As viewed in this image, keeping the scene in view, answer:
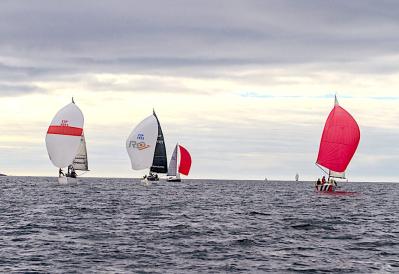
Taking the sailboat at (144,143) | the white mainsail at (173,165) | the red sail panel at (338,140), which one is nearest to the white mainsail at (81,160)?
the sailboat at (144,143)

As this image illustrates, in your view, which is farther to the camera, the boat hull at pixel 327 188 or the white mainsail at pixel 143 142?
the white mainsail at pixel 143 142

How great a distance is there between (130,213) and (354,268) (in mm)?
26320

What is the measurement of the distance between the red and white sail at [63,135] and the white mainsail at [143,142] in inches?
606

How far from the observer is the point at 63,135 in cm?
10456

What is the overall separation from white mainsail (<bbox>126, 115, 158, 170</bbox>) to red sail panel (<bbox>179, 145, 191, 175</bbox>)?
2487cm

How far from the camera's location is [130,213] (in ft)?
162

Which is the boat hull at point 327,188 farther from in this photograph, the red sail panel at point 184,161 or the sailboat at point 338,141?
the red sail panel at point 184,161

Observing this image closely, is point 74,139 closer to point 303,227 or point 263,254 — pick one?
point 303,227

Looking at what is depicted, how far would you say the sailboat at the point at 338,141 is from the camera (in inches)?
3314

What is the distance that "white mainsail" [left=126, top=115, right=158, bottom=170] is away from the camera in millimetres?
119525

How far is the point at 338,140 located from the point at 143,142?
44406mm

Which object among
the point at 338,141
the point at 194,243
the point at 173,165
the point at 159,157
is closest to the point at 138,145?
the point at 159,157

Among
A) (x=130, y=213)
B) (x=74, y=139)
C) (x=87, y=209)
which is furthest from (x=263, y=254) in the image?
(x=74, y=139)

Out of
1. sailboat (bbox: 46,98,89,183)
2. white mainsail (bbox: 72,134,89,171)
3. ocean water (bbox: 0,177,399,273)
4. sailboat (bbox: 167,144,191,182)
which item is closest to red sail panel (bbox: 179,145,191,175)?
sailboat (bbox: 167,144,191,182)
